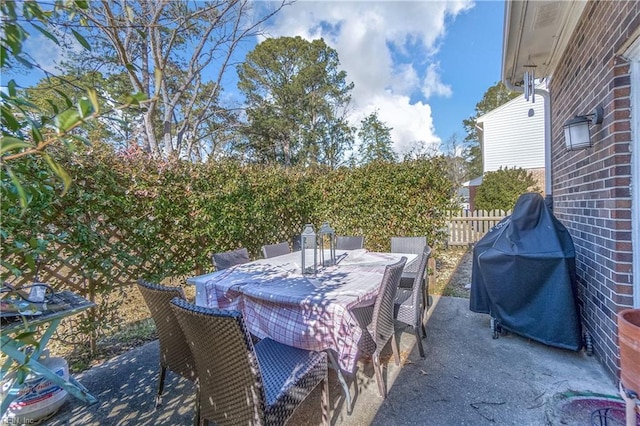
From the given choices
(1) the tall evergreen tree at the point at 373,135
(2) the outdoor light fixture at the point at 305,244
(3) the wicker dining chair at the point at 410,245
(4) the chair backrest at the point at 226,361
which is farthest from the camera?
(1) the tall evergreen tree at the point at 373,135

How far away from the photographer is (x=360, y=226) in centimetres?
555

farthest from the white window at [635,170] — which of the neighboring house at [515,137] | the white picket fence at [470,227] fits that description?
the neighboring house at [515,137]

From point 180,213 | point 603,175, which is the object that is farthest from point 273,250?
point 603,175

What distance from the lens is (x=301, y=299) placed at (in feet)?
6.79

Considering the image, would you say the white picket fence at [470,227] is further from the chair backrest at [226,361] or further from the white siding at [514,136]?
the chair backrest at [226,361]

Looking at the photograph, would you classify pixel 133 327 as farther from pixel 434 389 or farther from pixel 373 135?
pixel 373 135

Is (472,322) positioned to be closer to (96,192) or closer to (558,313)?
(558,313)

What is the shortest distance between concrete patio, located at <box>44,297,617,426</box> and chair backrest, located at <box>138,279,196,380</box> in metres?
0.43

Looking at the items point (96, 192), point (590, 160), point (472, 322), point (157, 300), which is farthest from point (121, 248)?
point (590, 160)

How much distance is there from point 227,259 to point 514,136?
45.8 feet

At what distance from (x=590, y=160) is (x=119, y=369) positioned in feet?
15.5

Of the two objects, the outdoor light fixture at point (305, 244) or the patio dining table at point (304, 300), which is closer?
the patio dining table at point (304, 300)

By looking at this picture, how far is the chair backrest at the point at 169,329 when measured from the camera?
6.27 feet

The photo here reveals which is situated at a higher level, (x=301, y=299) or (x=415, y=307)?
(x=301, y=299)
